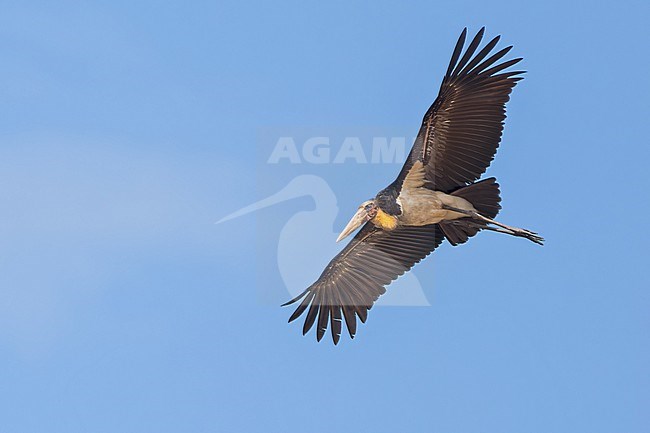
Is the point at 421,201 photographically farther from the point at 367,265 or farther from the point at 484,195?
the point at 367,265

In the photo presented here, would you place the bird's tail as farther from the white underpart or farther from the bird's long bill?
the bird's long bill

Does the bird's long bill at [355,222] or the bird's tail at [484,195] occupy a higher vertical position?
the bird's tail at [484,195]

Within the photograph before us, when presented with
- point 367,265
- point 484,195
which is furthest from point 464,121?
point 367,265

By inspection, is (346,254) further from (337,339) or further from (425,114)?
(425,114)

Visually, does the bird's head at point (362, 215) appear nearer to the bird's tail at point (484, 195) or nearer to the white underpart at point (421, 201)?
the white underpart at point (421, 201)

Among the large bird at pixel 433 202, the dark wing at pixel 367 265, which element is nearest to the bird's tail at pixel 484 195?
the large bird at pixel 433 202

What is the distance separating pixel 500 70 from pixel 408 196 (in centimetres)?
246

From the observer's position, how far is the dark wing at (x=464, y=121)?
20.1 m

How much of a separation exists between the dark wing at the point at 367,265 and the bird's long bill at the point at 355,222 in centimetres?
53

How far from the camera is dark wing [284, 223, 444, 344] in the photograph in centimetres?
2209

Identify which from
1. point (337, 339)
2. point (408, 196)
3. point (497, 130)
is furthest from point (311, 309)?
point (497, 130)

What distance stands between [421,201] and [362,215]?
1.01 metres

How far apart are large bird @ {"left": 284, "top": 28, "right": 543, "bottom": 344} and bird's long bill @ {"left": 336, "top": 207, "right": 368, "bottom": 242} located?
0.05ft

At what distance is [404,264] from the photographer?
22375mm
